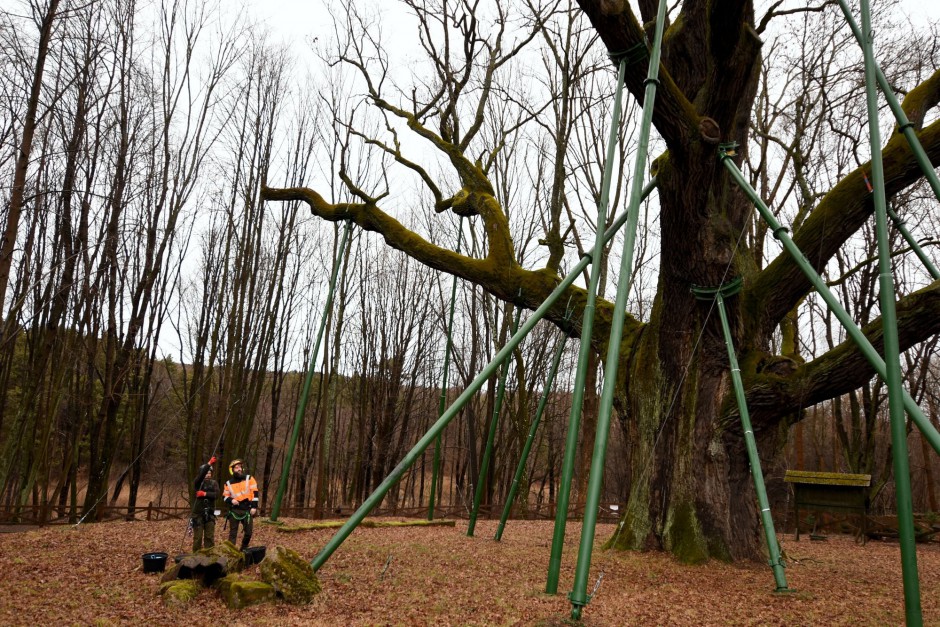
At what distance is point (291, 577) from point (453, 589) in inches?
53.1

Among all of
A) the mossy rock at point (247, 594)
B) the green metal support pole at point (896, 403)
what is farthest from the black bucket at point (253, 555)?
the green metal support pole at point (896, 403)

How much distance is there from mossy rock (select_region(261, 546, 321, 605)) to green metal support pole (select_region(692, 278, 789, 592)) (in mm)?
3784

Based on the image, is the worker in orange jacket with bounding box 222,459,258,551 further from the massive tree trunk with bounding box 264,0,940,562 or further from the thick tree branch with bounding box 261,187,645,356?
the massive tree trunk with bounding box 264,0,940,562

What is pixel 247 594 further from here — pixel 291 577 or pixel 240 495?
pixel 240 495

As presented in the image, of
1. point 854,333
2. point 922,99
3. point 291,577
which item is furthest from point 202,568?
point 922,99

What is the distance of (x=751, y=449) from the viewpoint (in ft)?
18.7

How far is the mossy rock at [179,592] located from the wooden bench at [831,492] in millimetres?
11707

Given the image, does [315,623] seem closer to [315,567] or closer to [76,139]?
[315,567]

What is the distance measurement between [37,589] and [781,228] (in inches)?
263

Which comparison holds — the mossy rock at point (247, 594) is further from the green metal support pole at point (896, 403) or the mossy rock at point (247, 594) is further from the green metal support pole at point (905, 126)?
the green metal support pole at point (905, 126)

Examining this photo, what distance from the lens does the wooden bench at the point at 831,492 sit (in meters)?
12.2

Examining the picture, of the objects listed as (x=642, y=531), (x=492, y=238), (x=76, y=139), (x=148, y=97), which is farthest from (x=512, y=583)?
(x=148, y=97)

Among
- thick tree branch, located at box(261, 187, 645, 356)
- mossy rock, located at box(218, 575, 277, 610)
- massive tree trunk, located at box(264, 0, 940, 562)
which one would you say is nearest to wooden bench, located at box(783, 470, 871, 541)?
massive tree trunk, located at box(264, 0, 940, 562)

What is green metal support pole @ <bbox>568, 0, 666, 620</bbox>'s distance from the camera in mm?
3262
